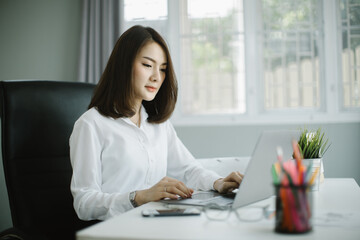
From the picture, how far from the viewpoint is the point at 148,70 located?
1.44 m

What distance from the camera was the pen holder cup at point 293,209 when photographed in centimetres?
65

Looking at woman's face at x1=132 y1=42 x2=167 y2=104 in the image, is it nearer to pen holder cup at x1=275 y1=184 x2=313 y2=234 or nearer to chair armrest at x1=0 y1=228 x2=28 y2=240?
chair armrest at x1=0 y1=228 x2=28 y2=240

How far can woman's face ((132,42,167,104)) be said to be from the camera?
1.42m

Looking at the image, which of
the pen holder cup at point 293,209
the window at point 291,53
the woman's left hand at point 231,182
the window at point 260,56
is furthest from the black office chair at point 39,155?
the window at point 291,53

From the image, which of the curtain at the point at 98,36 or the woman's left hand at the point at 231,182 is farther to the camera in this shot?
the curtain at the point at 98,36

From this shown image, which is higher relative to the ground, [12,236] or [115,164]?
[115,164]

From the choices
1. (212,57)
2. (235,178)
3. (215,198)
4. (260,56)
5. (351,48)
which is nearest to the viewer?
(215,198)

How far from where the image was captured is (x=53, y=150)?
1446mm

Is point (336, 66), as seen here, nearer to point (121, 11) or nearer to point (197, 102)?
point (197, 102)

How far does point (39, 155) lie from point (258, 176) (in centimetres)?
84

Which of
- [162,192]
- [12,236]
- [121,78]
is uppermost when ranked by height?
[121,78]

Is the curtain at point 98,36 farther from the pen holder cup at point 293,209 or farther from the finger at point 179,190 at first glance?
the pen holder cup at point 293,209

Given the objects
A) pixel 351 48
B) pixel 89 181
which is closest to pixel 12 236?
pixel 89 181

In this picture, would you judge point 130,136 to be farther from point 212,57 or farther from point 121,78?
point 212,57
